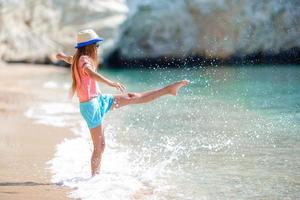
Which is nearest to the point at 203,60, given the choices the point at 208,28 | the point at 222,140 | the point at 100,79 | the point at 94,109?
the point at 208,28

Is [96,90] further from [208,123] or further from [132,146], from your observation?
[208,123]

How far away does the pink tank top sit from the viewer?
19.8ft

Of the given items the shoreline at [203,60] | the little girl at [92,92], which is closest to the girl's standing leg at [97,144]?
the little girl at [92,92]

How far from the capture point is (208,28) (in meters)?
25.1

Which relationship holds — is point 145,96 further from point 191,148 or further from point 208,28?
point 208,28

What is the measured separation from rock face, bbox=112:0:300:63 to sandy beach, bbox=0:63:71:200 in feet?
31.9

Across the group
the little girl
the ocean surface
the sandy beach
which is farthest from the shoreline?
the little girl

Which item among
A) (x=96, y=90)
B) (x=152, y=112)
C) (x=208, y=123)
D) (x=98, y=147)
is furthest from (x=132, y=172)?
(x=152, y=112)

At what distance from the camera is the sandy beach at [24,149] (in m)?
5.85

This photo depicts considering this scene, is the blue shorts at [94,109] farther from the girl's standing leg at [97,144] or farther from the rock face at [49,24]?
the rock face at [49,24]

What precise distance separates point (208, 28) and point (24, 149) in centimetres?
1785

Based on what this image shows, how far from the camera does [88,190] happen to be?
19.0 ft

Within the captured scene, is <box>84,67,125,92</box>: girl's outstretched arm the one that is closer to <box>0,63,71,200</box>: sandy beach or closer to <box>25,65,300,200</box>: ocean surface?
<box>25,65,300,200</box>: ocean surface

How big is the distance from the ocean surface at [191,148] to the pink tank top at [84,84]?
871 mm
